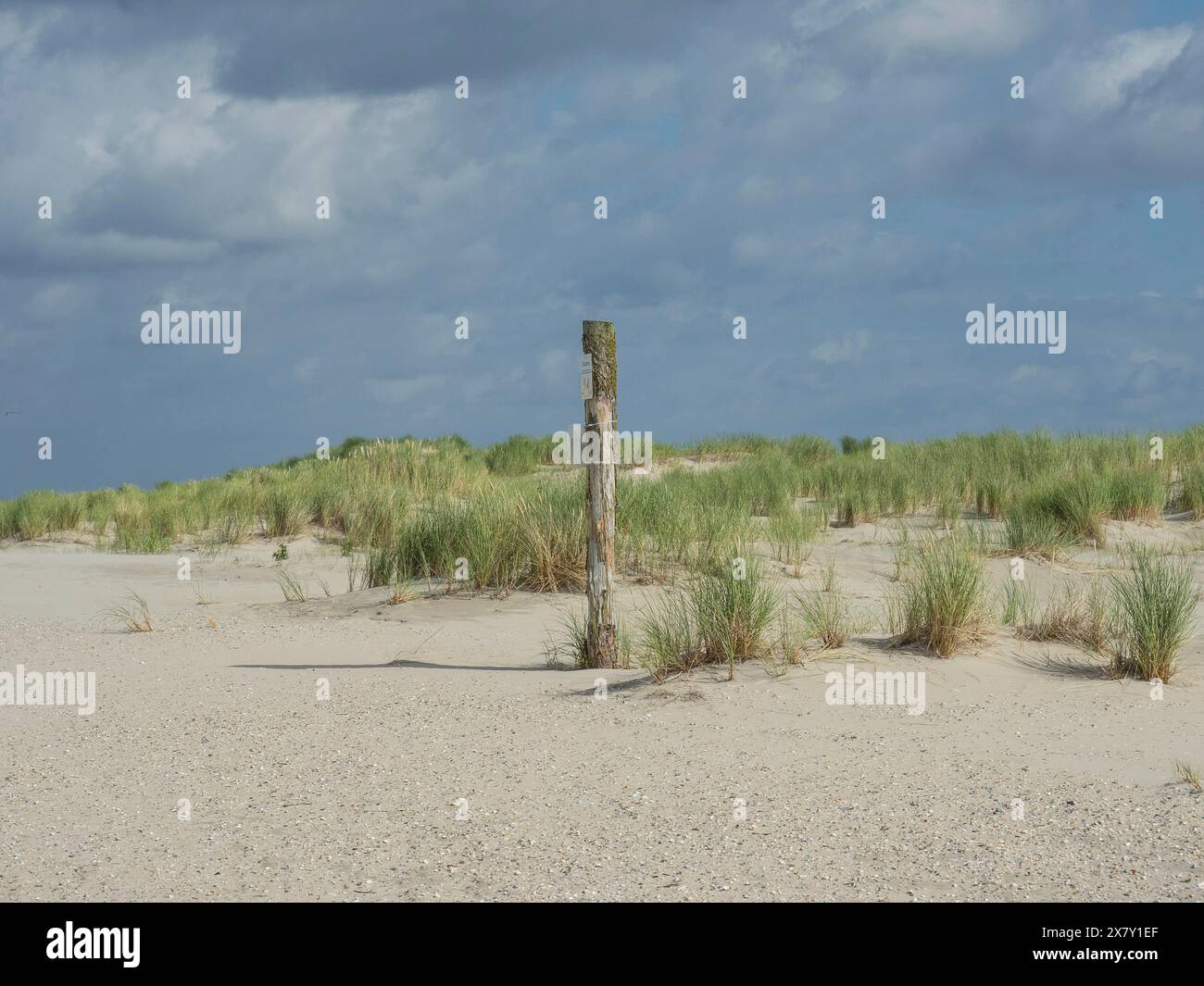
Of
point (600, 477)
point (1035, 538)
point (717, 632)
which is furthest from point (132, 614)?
point (1035, 538)

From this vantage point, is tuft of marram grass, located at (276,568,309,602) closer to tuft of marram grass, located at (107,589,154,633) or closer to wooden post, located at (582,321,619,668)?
tuft of marram grass, located at (107,589,154,633)

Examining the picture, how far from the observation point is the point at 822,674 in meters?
8.31

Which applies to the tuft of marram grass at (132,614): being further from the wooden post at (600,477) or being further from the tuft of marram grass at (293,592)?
the wooden post at (600,477)

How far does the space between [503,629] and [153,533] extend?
10557mm

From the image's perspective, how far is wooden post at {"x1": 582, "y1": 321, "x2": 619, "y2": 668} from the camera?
9.20 m

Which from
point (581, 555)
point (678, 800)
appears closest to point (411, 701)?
point (678, 800)

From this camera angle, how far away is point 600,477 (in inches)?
365

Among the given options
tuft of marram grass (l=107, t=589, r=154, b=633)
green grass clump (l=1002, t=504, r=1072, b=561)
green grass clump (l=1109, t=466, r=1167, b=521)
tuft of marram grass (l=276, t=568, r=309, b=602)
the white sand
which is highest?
green grass clump (l=1109, t=466, r=1167, b=521)

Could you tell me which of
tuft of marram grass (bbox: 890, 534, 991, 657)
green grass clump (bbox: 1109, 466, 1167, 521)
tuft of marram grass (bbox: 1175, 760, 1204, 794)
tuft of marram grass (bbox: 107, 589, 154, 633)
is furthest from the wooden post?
green grass clump (bbox: 1109, 466, 1167, 521)

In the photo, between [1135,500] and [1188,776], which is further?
[1135,500]

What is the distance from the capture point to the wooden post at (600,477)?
920 cm

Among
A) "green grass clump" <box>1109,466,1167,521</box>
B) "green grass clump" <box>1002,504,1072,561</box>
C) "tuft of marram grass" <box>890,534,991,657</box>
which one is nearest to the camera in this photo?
"tuft of marram grass" <box>890,534,991,657</box>

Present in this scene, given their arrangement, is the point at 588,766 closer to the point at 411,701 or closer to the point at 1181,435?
the point at 411,701

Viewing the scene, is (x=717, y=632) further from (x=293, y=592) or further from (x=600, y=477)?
(x=293, y=592)
